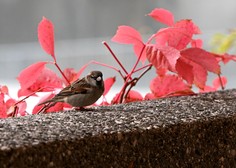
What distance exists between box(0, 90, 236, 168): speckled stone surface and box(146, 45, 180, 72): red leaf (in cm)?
8

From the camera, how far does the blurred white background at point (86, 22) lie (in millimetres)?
5438

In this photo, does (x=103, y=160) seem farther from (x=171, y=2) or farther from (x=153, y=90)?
(x=171, y=2)

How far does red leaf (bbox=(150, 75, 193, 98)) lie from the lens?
3.90ft

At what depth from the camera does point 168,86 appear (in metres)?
1.21

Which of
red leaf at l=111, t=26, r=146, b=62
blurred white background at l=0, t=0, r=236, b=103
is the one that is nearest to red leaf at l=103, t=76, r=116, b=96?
red leaf at l=111, t=26, r=146, b=62

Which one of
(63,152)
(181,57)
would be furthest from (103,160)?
(181,57)

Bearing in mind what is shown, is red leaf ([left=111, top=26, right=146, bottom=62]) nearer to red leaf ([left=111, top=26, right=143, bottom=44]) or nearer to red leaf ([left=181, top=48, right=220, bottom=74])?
red leaf ([left=111, top=26, right=143, bottom=44])

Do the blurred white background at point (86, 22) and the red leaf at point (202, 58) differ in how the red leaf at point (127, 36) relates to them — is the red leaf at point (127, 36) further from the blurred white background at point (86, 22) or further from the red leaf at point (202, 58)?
the blurred white background at point (86, 22)

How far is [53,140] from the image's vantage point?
0.71 m

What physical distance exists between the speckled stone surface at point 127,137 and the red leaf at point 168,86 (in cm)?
15

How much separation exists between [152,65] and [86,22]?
4.90m

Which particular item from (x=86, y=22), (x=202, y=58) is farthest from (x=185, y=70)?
(x=86, y=22)

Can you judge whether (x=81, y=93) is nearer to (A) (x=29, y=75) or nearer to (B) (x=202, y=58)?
(A) (x=29, y=75)

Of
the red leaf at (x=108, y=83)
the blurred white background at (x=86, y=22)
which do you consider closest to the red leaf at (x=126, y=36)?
the red leaf at (x=108, y=83)
